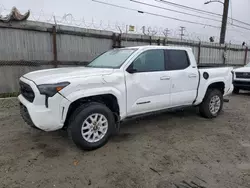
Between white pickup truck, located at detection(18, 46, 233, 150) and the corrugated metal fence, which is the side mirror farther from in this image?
the corrugated metal fence

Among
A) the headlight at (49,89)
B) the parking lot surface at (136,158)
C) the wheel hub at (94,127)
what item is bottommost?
the parking lot surface at (136,158)

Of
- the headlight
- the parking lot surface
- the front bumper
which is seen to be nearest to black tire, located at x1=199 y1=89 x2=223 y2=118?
the parking lot surface

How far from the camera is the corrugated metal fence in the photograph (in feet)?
20.4

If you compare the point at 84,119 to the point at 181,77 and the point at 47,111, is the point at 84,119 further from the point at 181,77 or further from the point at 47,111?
the point at 181,77

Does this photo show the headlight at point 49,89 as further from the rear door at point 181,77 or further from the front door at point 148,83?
the rear door at point 181,77

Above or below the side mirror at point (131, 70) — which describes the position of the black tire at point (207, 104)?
below

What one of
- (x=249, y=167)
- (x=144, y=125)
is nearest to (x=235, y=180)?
(x=249, y=167)

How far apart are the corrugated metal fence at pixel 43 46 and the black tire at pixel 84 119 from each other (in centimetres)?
404

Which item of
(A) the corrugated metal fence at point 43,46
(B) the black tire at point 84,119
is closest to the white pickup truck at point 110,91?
(B) the black tire at point 84,119

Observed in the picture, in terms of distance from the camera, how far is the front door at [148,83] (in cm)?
390

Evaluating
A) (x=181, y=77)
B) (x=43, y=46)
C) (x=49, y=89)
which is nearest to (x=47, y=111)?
(x=49, y=89)

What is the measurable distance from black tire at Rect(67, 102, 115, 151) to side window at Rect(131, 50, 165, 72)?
1027 millimetres

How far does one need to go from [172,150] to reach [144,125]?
134 centimetres

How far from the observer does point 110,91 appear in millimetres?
3588
